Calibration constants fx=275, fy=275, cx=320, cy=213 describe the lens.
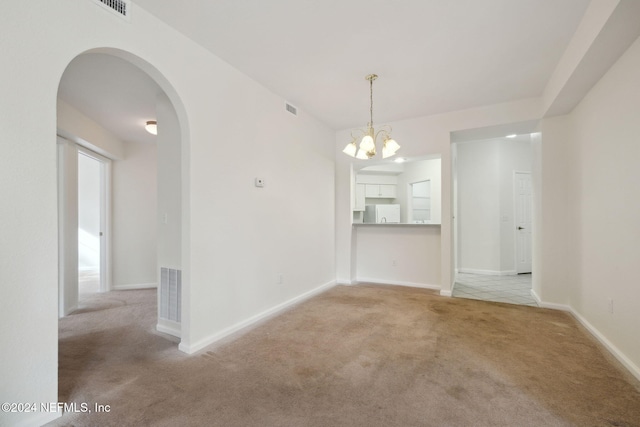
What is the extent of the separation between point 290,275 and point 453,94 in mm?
3194

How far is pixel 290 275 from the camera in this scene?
3795 millimetres

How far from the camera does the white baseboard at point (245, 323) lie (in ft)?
7.96

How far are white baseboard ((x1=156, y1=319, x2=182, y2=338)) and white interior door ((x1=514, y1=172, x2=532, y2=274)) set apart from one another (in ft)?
21.4

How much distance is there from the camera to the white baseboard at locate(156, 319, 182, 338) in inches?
110

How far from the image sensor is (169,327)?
9.37 ft

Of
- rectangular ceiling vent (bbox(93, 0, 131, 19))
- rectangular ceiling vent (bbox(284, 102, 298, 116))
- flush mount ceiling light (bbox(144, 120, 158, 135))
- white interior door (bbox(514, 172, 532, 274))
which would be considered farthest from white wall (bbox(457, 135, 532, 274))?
rectangular ceiling vent (bbox(93, 0, 131, 19))

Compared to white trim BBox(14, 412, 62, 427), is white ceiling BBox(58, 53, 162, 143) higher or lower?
higher

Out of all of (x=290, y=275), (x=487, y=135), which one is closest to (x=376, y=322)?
(x=290, y=275)

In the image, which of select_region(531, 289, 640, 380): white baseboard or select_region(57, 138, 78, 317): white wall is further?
select_region(57, 138, 78, 317): white wall

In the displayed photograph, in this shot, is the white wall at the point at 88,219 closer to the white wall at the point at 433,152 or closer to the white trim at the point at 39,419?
the white wall at the point at 433,152

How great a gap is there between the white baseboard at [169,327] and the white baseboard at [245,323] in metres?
0.38

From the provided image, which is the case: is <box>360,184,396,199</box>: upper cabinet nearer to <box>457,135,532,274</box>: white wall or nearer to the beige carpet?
<box>457,135,532,274</box>: white wall

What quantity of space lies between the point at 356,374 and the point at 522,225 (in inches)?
229

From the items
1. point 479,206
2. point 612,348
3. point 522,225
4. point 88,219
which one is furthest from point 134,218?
point 522,225
